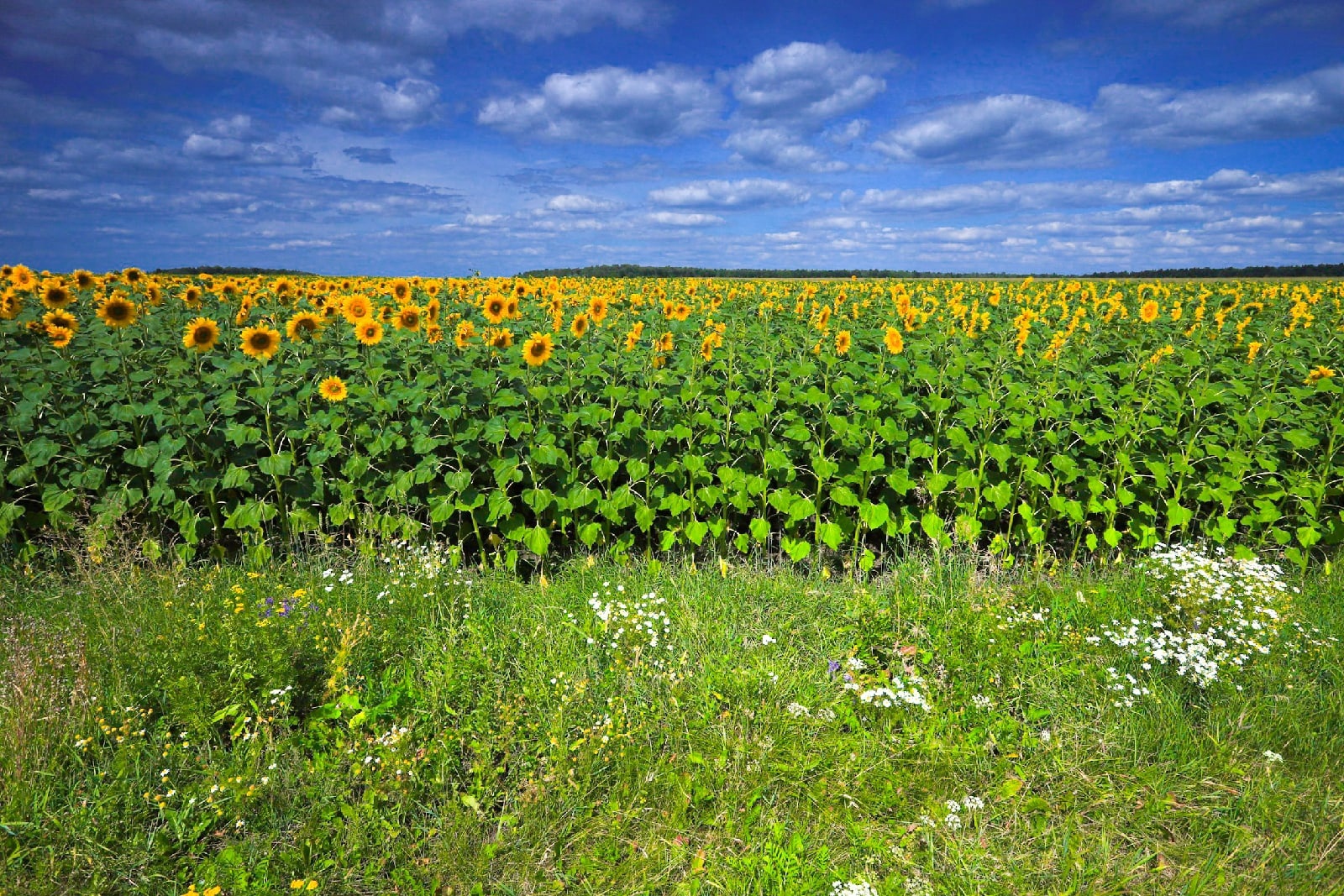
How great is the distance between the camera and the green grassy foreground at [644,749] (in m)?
2.57

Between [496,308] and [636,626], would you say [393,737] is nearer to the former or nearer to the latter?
[636,626]

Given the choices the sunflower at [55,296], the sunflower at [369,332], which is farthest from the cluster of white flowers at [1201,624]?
the sunflower at [55,296]

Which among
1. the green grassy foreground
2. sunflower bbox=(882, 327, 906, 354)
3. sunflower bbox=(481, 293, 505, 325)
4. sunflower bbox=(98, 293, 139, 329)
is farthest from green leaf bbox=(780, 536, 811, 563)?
sunflower bbox=(98, 293, 139, 329)

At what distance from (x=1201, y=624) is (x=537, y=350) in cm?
433

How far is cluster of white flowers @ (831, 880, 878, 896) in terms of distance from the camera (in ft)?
7.96

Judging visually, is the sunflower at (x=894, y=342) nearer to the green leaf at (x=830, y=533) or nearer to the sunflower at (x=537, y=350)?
the green leaf at (x=830, y=533)

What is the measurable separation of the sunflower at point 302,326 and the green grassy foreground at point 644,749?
200 cm

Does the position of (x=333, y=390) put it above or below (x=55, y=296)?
below

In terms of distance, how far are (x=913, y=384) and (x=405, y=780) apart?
13.7 feet

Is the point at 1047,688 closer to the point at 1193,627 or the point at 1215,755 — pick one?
the point at 1215,755

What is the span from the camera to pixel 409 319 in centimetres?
545

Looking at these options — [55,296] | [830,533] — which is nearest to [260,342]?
[55,296]

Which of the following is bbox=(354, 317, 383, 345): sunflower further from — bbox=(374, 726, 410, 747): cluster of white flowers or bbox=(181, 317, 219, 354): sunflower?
bbox=(374, 726, 410, 747): cluster of white flowers

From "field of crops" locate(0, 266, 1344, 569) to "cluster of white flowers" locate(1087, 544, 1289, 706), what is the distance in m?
0.80
